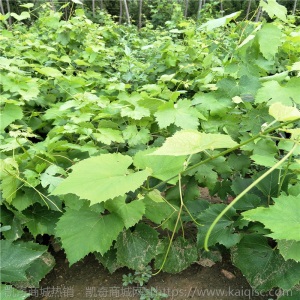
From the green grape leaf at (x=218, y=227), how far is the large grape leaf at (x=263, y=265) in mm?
76

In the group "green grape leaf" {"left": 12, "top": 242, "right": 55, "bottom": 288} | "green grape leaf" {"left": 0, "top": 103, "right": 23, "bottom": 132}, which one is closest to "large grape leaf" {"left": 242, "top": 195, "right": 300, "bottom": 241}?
"green grape leaf" {"left": 12, "top": 242, "right": 55, "bottom": 288}

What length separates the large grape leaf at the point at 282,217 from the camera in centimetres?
111

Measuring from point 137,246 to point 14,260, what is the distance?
568 mm

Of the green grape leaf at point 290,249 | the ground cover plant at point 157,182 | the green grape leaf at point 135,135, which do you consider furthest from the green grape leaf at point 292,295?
the green grape leaf at point 135,135

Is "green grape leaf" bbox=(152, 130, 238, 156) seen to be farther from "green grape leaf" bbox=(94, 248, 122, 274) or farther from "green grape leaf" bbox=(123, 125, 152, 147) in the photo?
"green grape leaf" bbox=(94, 248, 122, 274)

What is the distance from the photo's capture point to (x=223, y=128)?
1.73m

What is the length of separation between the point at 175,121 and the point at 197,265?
86cm

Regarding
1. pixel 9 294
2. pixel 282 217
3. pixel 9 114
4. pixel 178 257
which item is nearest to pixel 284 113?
pixel 282 217

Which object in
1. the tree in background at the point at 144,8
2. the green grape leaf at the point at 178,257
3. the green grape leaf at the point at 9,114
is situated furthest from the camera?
the tree in background at the point at 144,8

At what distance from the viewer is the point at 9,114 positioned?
1.92 m

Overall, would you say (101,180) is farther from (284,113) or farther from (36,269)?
(36,269)

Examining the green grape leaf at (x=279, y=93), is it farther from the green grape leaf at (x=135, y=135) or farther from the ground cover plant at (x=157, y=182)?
the green grape leaf at (x=135, y=135)

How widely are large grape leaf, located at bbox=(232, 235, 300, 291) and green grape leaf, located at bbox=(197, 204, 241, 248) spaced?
0.08 metres

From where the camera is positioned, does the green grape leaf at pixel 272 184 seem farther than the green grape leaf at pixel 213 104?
No
